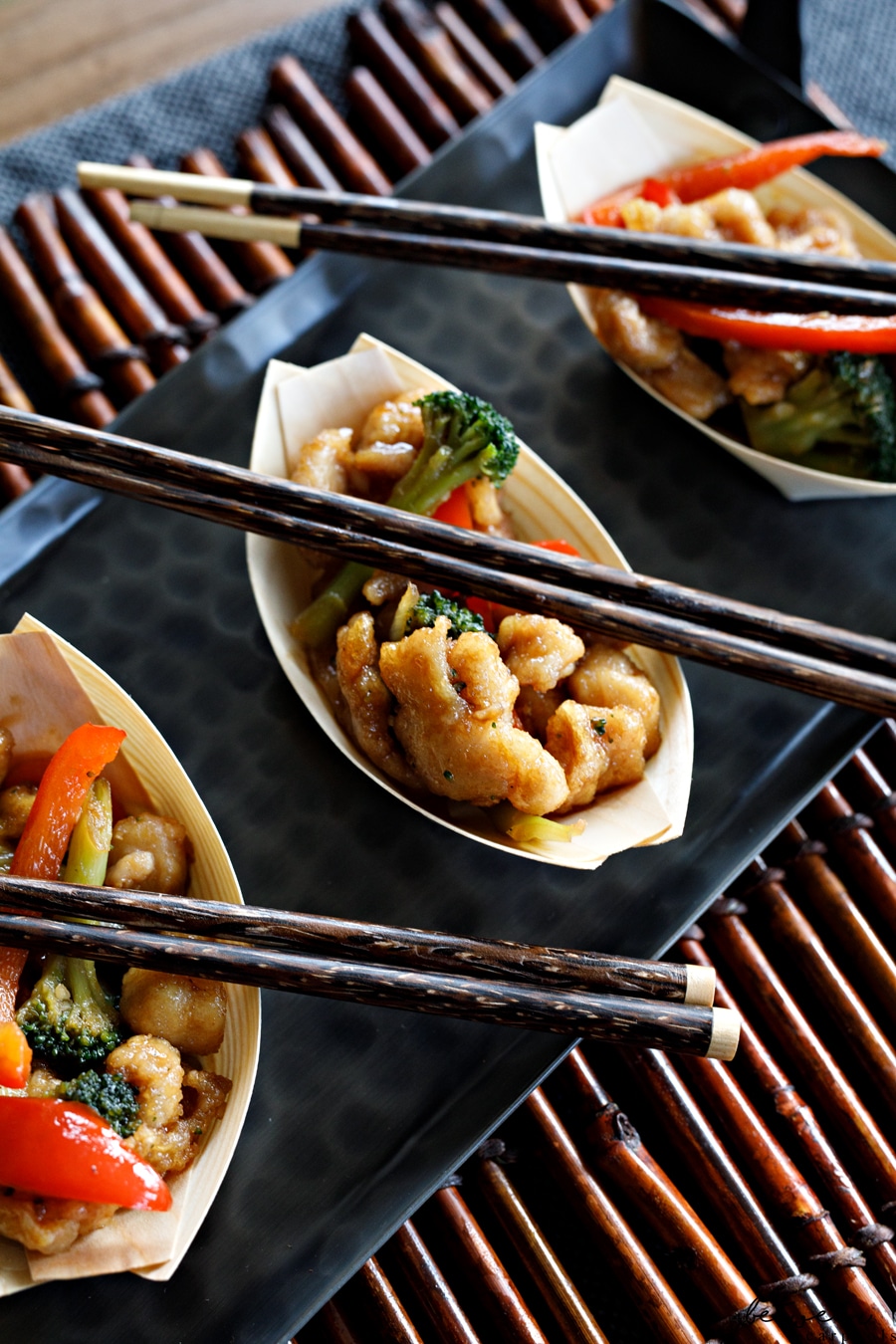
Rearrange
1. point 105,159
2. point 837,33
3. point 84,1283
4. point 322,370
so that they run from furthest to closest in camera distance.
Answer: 1. point 837,33
2. point 105,159
3. point 322,370
4. point 84,1283

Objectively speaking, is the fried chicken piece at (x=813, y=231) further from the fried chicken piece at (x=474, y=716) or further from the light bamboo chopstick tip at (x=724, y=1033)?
the light bamboo chopstick tip at (x=724, y=1033)

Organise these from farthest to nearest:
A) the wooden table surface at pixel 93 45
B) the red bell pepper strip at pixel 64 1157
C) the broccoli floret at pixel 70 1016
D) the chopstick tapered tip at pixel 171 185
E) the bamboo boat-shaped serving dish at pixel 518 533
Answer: the wooden table surface at pixel 93 45 → the chopstick tapered tip at pixel 171 185 → the bamboo boat-shaped serving dish at pixel 518 533 → the broccoli floret at pixel 70 1016 → the red bell pepper strip at pixel 64 1157

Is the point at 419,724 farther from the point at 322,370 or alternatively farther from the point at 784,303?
the point at 784,303

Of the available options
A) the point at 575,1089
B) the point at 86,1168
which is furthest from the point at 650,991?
the point at 86,1168

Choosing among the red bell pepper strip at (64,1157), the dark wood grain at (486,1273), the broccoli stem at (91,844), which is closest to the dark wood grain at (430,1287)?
the dark wood grain at (486,1273)

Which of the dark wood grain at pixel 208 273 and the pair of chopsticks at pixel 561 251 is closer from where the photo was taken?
the pair of chopsticks at pixel 561 251

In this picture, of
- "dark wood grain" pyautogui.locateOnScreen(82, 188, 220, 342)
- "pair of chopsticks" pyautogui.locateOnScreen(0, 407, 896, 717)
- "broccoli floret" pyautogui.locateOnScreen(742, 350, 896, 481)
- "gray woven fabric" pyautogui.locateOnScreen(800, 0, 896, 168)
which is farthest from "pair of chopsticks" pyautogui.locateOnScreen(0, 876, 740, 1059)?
"gray woven fabric" pyautogui.locateOnScreen(800, 0, 896, 168)
